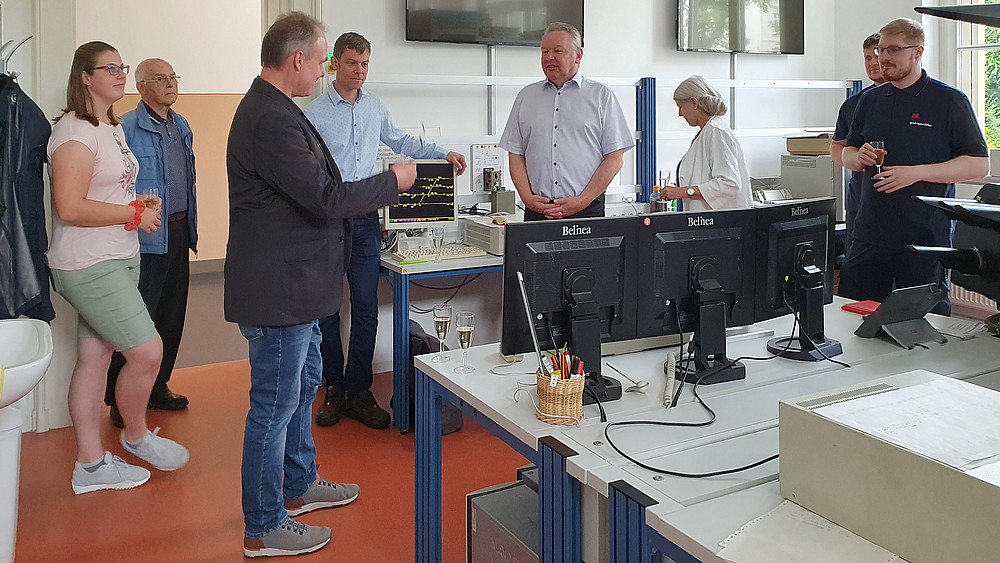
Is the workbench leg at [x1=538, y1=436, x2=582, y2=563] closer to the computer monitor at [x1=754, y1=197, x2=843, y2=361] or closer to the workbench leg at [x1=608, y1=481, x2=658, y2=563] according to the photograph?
the workbench leg at [x1=608, y1=481, x2=658, y2=563]

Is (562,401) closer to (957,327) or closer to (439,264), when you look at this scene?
(957,327)

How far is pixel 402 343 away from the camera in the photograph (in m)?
3.79

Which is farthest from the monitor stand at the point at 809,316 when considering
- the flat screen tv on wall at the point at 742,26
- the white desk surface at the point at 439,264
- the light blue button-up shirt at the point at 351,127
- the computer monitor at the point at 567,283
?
the flat screen tv on wall at the point at 742,26

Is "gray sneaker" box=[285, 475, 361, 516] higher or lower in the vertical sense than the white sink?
lower

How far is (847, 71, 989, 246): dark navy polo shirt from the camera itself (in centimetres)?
343

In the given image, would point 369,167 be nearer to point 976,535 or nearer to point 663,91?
point 663,91

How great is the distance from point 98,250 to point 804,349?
2.48 metres

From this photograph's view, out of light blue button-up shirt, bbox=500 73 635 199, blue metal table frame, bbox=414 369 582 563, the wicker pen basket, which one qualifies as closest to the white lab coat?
light blue button-up shirt, bbox=500 73 635 199

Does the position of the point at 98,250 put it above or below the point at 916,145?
below

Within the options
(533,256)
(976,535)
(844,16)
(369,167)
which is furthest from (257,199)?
(844,16)

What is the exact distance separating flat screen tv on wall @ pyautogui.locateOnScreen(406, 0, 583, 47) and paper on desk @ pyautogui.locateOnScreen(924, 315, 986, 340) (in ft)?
9.81

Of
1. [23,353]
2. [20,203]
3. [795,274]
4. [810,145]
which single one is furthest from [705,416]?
[810,145]

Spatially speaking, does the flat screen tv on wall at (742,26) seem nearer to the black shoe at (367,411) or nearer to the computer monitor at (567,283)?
the black shoe at (367,411)

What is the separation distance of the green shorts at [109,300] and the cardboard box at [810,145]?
4402 millimetres
